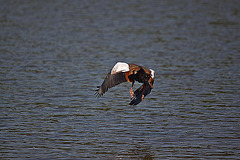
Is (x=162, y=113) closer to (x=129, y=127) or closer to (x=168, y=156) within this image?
(x=129, y=127)

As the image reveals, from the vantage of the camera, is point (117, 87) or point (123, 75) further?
point (117, 87)

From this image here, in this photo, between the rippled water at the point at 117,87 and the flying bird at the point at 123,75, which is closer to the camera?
the rippled water at the point at 117,87

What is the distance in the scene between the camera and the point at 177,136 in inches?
376

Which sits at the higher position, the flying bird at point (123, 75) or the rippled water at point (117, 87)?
the flying bird at point (123, 75)

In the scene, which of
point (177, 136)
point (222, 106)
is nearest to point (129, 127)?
point (177, 136)

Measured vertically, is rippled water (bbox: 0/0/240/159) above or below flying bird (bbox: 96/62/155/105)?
below

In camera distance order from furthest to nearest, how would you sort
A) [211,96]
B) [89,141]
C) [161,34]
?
[161,34] < [211,96] < [89,141]

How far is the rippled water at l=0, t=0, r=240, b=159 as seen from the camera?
9078 millimetres

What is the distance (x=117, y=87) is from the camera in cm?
1426

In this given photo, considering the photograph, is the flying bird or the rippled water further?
the flying bird

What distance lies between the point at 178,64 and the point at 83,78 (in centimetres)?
368

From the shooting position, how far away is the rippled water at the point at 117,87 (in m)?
9.08

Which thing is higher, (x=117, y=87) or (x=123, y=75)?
(x=123, y=75)

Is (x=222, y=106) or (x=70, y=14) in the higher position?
(x=70, y=14)
